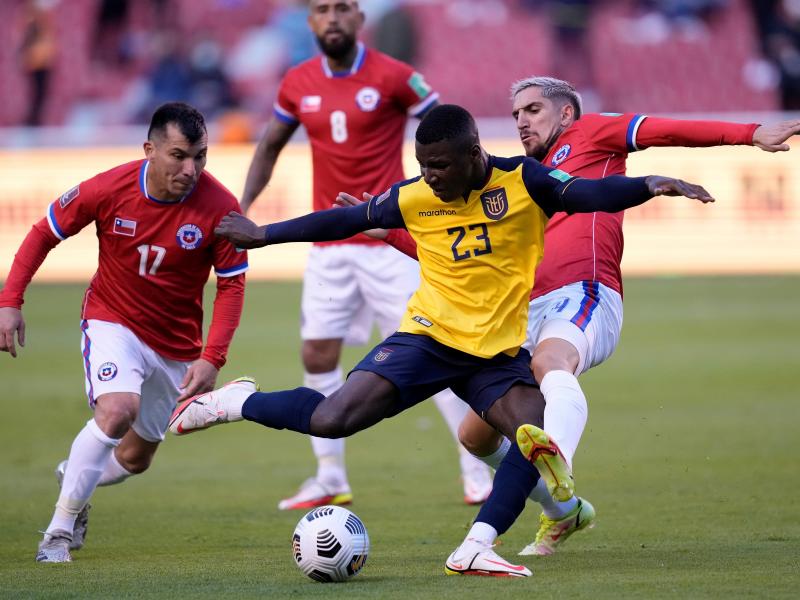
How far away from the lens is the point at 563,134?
6570 millimetres

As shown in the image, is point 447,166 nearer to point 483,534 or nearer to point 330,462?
point 483,534

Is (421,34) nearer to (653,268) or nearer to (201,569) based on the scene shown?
(653,268)

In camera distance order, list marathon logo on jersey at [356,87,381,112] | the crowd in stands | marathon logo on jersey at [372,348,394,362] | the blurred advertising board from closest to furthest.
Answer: marathon logo on jersey at [372,348,394,362]
marathon logo on jersey at [356,87,381,112]
the blurred advertising board
the crowd in stands

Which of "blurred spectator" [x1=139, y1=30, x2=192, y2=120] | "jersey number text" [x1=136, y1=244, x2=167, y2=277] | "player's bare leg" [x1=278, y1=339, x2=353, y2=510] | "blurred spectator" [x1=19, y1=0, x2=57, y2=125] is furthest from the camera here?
"blurred spectator" [x1=19, y1=0, x2=57, y2=125]

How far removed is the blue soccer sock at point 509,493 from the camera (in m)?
5.36

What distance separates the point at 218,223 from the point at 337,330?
6.76ft

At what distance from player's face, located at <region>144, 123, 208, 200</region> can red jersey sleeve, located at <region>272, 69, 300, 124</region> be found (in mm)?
2275

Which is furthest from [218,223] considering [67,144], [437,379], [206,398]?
[67,144]

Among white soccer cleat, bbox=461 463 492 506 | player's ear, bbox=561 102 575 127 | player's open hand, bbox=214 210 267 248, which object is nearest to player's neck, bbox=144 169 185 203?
player's open hand, bbox=214 210 267 248

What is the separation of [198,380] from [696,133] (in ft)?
8.35

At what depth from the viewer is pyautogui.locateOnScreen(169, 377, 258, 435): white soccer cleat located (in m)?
5.98

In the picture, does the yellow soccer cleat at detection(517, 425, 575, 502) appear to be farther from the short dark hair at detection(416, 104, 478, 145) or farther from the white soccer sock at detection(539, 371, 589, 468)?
the short dark hair at detection(416, 104, 478, 145)

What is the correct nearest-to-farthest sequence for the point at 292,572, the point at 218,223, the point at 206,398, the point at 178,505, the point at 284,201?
the point at 292,572 < the point at 206,398 < the point at 218,223 < the point at 178,505 < the point at 284,201

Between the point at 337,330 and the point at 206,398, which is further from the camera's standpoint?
the point at 337,330
